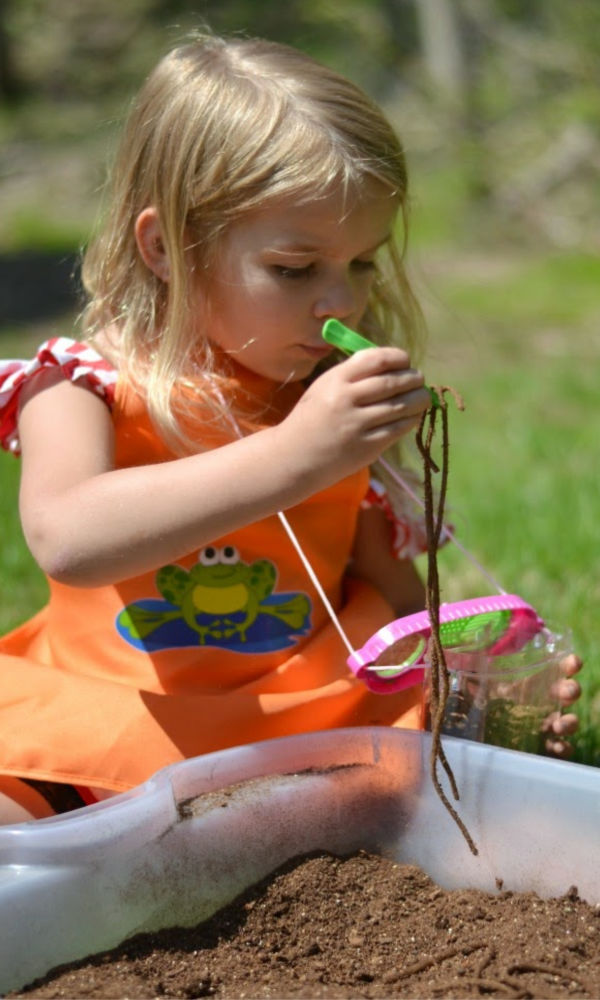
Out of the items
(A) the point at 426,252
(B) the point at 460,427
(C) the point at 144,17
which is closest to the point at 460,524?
(B) the point at 460,427

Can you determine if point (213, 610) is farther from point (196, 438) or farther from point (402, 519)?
point (402, 519)

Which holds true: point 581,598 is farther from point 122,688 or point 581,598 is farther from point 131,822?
point 131,822

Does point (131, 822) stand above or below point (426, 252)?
above

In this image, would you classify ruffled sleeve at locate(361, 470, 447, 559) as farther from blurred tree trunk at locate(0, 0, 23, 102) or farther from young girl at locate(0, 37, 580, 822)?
blurred tree trunk at locate(0, 0, 23, 102)

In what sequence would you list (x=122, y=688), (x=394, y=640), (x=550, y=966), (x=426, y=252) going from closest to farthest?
(x=550, y=966) → (x=394, y=640) → (x=122, y=688) → (x=426, y=252)

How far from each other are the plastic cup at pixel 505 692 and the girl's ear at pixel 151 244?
572 millimetres

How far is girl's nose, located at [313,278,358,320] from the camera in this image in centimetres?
143

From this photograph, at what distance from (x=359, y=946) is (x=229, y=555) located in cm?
53

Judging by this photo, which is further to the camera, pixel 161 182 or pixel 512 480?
pixel 512 480

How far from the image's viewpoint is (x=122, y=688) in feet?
4.89

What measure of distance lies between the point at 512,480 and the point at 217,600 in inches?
56.2

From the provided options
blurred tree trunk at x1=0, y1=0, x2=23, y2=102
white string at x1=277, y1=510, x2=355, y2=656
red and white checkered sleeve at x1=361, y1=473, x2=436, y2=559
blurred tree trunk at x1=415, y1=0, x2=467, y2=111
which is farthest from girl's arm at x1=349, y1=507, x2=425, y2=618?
blurred tree trunk at x1=0, y1=0, x2=23, y2=102

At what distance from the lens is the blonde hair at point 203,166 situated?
56.5 inches

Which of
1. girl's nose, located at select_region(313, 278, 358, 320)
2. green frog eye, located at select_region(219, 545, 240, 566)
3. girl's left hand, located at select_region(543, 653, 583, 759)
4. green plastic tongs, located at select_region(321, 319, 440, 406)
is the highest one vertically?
green plastic tongs, located at select_region(321, 319, 440, 406)
